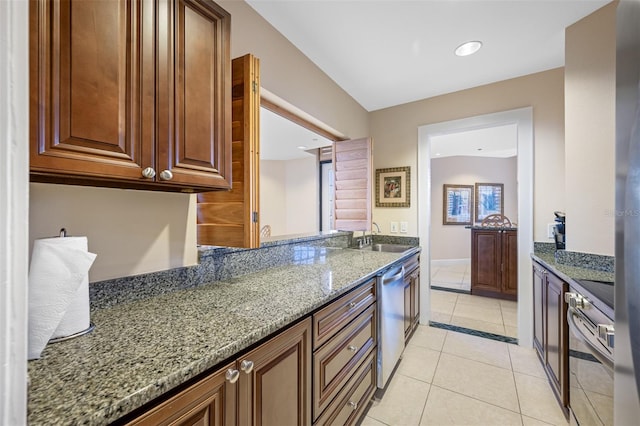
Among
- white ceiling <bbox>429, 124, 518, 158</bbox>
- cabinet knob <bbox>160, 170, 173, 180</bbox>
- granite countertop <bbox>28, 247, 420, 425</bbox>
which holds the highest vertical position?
white ceiling <bbox>429, 124, 518, 158</bbox>

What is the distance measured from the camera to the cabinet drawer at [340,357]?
45.1 inches

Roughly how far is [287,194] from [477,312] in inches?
119

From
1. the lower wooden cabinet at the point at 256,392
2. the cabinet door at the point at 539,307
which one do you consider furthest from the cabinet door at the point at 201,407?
the cabinet door at the point at 539,307

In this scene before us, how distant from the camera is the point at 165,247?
119 cm

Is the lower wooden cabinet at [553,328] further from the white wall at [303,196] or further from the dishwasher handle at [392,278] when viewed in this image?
the white wall at [303,196]

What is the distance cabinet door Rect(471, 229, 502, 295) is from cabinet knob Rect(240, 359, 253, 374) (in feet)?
13.0

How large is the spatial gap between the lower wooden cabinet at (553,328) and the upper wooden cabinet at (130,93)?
2.07 m

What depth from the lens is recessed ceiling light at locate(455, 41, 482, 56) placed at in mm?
1968

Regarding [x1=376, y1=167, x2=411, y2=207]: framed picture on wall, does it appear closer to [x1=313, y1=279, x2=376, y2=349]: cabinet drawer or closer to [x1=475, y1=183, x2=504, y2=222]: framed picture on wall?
[x1=313, y1=279, x2=376, y2=349]: cabinet drawer

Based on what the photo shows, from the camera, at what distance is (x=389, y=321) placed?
1838mm

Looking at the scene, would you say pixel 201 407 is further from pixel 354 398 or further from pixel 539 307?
pixel 539 307

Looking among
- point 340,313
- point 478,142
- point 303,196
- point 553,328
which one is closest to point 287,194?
point 303,196

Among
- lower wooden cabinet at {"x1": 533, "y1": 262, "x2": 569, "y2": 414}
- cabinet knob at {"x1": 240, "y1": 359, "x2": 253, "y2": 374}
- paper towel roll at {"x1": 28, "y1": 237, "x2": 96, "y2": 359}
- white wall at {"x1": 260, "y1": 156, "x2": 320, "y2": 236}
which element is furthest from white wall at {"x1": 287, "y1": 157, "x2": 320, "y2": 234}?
paper towel roll at {"x1": 28, "y1": 237, "x2": 96, "y2": 359}

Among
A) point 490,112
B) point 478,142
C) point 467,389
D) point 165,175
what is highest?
point 478,142
